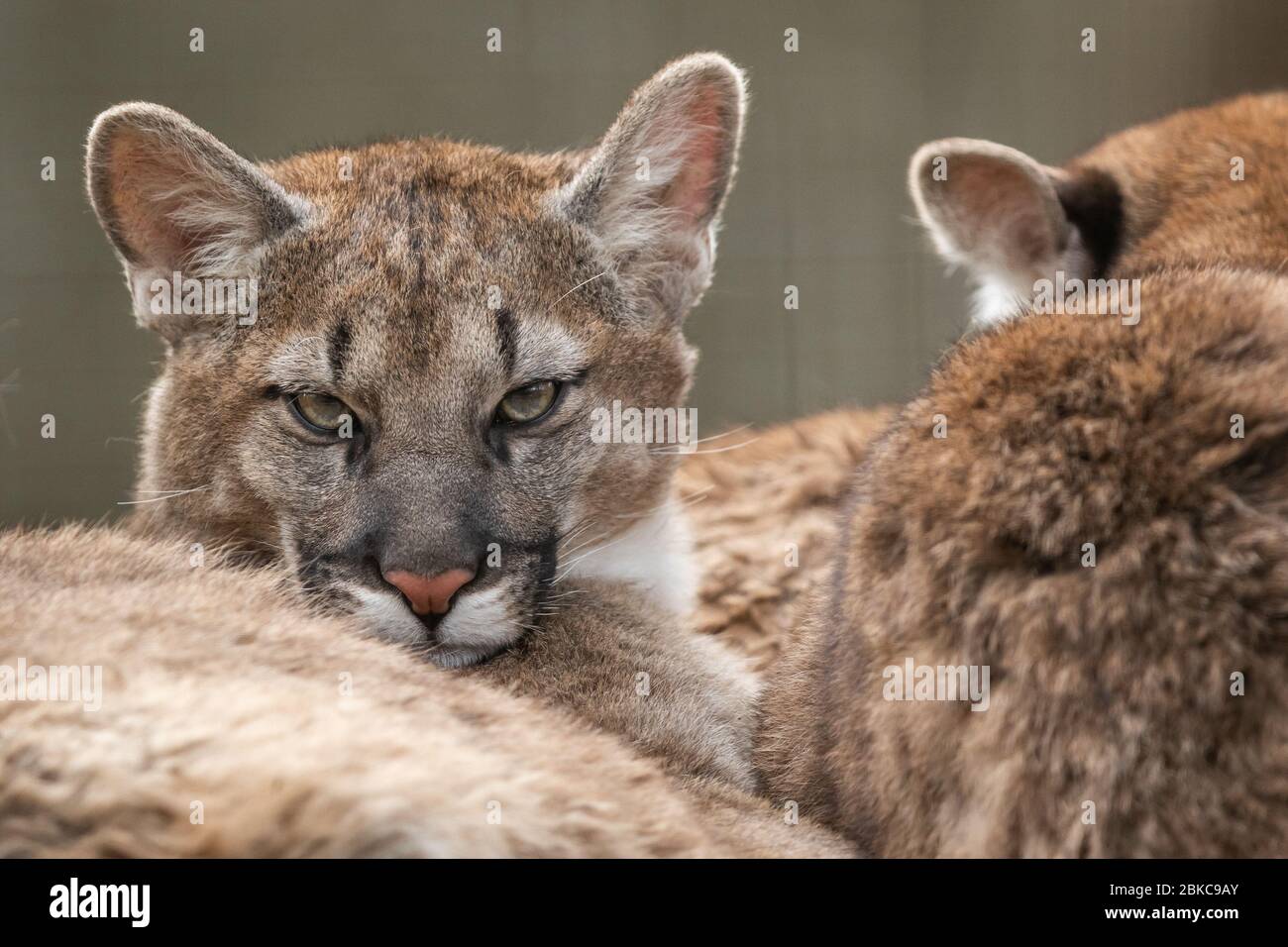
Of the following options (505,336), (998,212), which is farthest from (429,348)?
(998,212)

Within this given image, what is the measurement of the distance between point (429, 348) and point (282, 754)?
1468mm

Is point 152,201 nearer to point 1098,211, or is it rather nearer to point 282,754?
point 282,754

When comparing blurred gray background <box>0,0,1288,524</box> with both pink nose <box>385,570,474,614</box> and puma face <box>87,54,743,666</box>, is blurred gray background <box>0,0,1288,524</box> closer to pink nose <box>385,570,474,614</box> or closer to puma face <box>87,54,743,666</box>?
puma face <box>87,54,743,666</box>

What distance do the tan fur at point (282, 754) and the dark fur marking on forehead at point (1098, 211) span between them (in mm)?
2188

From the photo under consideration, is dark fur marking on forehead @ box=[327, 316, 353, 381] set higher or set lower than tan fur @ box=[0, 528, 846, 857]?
higher

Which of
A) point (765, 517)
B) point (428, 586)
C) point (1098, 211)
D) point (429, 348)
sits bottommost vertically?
point (765, 517)

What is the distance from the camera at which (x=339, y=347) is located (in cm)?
353

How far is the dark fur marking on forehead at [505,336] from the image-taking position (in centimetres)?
359

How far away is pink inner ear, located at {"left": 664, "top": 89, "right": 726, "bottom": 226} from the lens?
4.13 m

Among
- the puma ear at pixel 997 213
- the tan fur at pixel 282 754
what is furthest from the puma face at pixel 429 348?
the puma ear at pixel 997 213

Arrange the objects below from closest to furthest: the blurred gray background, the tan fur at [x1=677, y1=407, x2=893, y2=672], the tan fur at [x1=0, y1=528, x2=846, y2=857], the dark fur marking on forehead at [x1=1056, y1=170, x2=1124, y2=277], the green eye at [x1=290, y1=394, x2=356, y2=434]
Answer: the tan fur at [x1=0, y1=528, x2=846, y2=857]
the green eye at [x1=290, y1=394, x2=356, y2=434]
the dark fur marking on forehead at [x1=1056, y1=170, x2=1124, y2=277]
the tan fur at [x1=677, y1=407, x2=893, y2=672]
the blurred gray background

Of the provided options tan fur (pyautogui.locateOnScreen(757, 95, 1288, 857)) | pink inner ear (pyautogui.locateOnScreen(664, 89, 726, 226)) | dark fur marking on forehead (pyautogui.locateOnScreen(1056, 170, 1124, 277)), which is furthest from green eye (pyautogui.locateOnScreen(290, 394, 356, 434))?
dark fur marking on forehead (pyautogui.locateOnScreen(1056, 170, 1124, 277))

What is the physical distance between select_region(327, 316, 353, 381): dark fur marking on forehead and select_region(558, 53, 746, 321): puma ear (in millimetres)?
746
